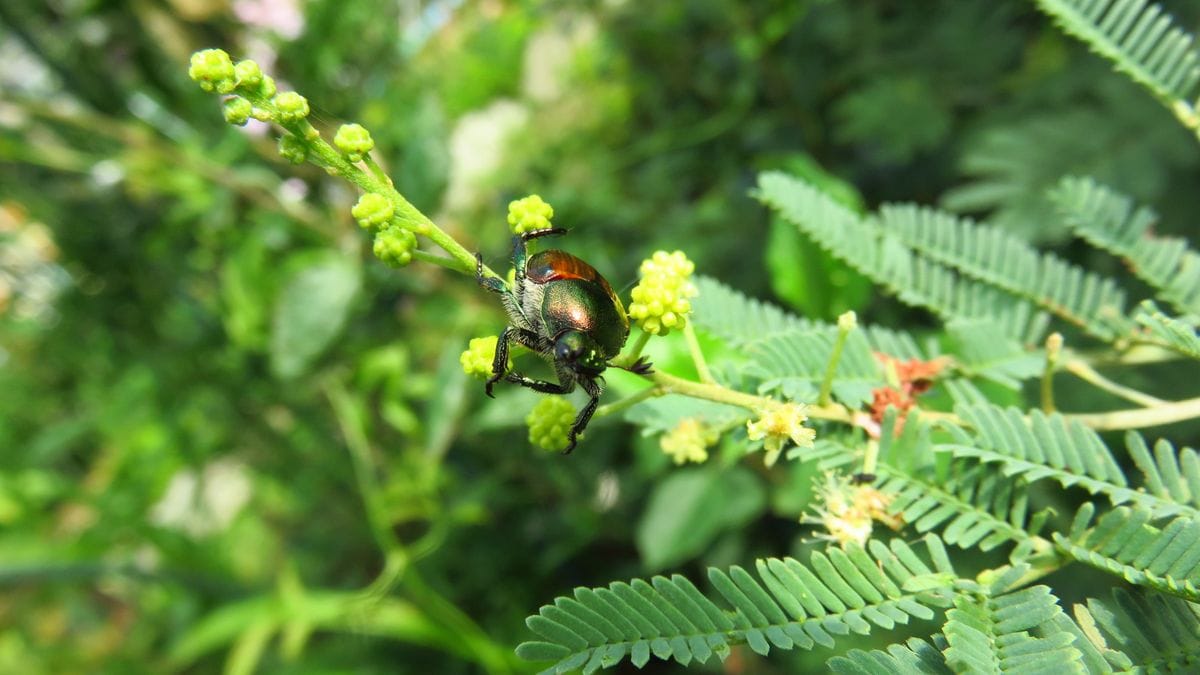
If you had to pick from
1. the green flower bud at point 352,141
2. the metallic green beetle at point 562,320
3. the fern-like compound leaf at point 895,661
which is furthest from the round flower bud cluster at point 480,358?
the fern-like compound leaf at point 895,661

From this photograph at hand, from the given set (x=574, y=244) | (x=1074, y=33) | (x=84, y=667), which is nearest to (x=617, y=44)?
(x=574, y=244)

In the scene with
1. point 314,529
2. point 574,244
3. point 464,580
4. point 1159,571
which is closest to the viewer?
point 1159,571

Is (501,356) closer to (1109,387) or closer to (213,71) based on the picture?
(213,71)

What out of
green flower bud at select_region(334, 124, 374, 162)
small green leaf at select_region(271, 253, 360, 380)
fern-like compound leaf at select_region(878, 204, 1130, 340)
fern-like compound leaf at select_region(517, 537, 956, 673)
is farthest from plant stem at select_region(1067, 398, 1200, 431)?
small green leaf at select_region(271, 253, 360, 380)

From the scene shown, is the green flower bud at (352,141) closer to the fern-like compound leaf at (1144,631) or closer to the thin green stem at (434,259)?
the thin green stem at (434,259)

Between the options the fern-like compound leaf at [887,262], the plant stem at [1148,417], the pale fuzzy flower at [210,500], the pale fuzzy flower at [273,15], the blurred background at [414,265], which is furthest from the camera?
the pale fuzzy flower at [210,500]

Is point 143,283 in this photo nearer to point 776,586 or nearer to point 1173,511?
point 776,586

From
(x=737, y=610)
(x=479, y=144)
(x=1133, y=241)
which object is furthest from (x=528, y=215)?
(x=479, y=144)
